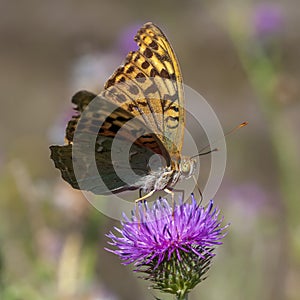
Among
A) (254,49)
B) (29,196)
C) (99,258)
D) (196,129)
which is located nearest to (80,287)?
(29,196)

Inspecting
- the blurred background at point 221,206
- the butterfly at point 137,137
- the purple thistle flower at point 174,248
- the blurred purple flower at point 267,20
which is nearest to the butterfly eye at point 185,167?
the butterfly at point 137,137

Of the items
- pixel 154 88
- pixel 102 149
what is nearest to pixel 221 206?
pixel 154 88

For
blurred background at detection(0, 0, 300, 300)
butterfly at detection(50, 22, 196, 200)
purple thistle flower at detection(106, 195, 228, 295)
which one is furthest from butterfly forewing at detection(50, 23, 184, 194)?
blurred background at detection(0, 0, 300, 300)

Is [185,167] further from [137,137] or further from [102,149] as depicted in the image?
[102,149]

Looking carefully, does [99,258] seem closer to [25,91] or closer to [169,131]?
[169,131]

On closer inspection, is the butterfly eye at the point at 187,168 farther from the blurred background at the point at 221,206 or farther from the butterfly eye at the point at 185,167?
the blurred background at the point at 221,206

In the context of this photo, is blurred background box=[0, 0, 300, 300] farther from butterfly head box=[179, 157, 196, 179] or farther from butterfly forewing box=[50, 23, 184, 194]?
butterfly head box=[179, 157, 196, 179]

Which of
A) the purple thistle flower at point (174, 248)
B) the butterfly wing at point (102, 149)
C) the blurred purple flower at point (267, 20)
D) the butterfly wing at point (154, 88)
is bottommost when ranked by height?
the purple thistle flower at point (174, 248)
